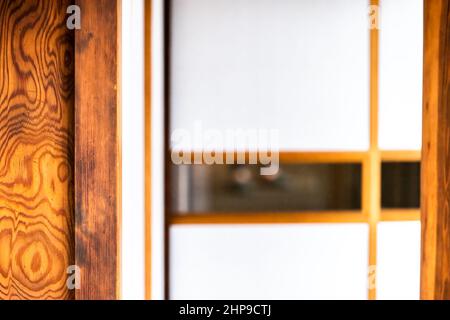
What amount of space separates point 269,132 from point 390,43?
0.82 m

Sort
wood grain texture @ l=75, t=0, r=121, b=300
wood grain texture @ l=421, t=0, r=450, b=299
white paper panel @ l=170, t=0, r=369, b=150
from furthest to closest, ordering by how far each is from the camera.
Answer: white paper panel @ l=170, t=0, r=369, b=150, wood grain texture @ l=75, t=0, r=121, b=300, wood grain texture @ l=421, t=0, r=450, b=299

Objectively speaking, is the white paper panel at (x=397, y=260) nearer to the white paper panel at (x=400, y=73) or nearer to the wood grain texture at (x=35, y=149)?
the white paper panel at (x=400, y=73)

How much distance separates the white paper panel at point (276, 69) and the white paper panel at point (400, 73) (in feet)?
0.33

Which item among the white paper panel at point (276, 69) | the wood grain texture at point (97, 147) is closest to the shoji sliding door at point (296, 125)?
the white paper panel at point (276, 69)

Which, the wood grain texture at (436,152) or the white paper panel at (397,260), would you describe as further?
the white paper panel at (397,260)

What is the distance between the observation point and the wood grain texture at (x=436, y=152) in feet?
3.12

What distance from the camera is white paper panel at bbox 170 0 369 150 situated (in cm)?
224

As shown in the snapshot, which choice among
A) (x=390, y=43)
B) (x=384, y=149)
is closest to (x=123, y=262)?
(x=384, y=149)

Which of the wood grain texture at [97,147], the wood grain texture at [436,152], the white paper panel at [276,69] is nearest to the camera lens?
the wood grain texture at [436,152]

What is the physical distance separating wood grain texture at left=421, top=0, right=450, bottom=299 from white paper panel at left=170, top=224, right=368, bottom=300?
1.30m

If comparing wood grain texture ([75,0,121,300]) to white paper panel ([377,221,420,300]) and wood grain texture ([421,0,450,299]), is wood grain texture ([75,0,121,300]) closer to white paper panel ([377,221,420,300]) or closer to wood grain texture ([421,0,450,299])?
wood grain texture ([421,0,450,299])

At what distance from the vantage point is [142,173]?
6.31ft

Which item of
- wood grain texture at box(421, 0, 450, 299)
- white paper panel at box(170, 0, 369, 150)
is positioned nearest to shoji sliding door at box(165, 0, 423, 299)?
white paper panel at box(170, 0, 369, 150)
